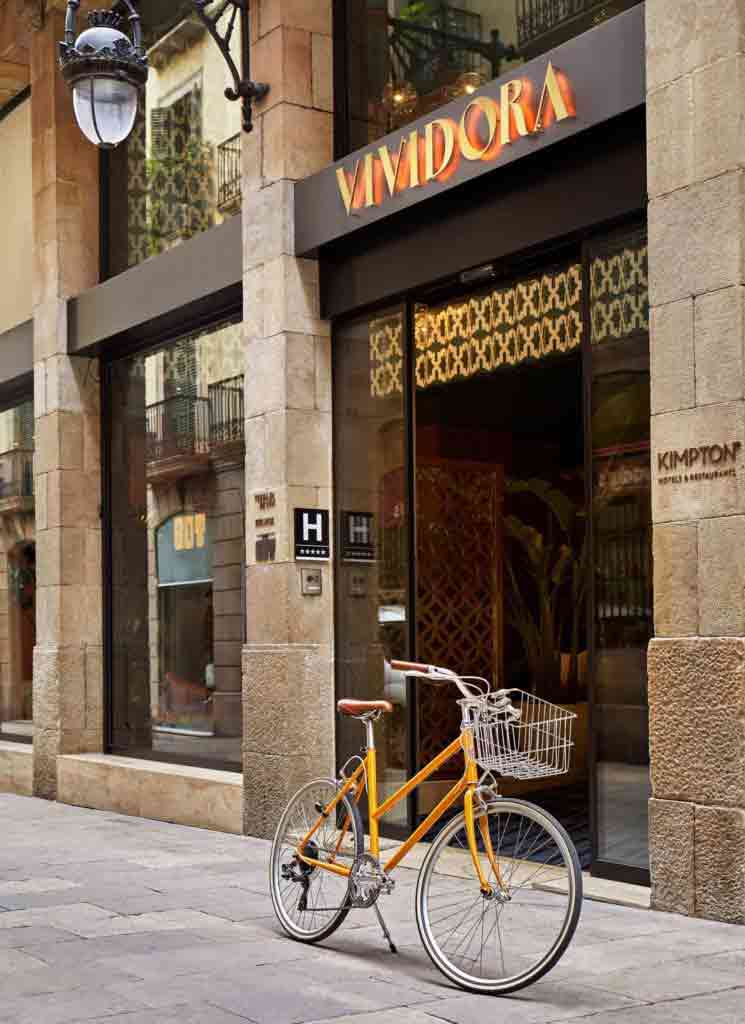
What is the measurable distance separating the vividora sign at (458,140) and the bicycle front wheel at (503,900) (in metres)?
4.10

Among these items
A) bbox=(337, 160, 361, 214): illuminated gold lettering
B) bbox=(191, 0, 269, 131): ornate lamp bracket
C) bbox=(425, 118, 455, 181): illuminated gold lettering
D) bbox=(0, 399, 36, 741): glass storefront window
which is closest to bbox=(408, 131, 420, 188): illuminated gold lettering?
bbox=(425, 118, 455, 181): illuminated gold lettering

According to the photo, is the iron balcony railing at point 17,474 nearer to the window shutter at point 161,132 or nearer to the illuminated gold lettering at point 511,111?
the window shutter at point 161,132

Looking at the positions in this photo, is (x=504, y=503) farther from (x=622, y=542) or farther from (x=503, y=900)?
(x=503, y=900)

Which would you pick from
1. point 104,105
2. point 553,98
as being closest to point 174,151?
point 104,105

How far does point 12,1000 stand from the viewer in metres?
5.63

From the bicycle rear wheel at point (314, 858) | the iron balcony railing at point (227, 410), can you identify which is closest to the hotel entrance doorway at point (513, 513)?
the bicycle rear wheel at point (314, 858)

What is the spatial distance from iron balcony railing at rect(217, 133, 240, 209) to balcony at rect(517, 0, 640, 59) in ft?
10.6

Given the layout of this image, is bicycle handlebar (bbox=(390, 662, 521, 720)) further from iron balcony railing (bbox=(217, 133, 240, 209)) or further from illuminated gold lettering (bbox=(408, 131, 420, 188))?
iron balcony railing (bbox=(217, 133, 240, 209))

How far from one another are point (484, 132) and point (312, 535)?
3.09 meters

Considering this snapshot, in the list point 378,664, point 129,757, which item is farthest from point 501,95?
point 129,757

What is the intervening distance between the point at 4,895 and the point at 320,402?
4023 millimetres

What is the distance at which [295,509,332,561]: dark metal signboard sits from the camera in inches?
403

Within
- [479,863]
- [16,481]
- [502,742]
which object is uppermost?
[16,481]

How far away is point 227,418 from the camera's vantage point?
1172 centimetres
